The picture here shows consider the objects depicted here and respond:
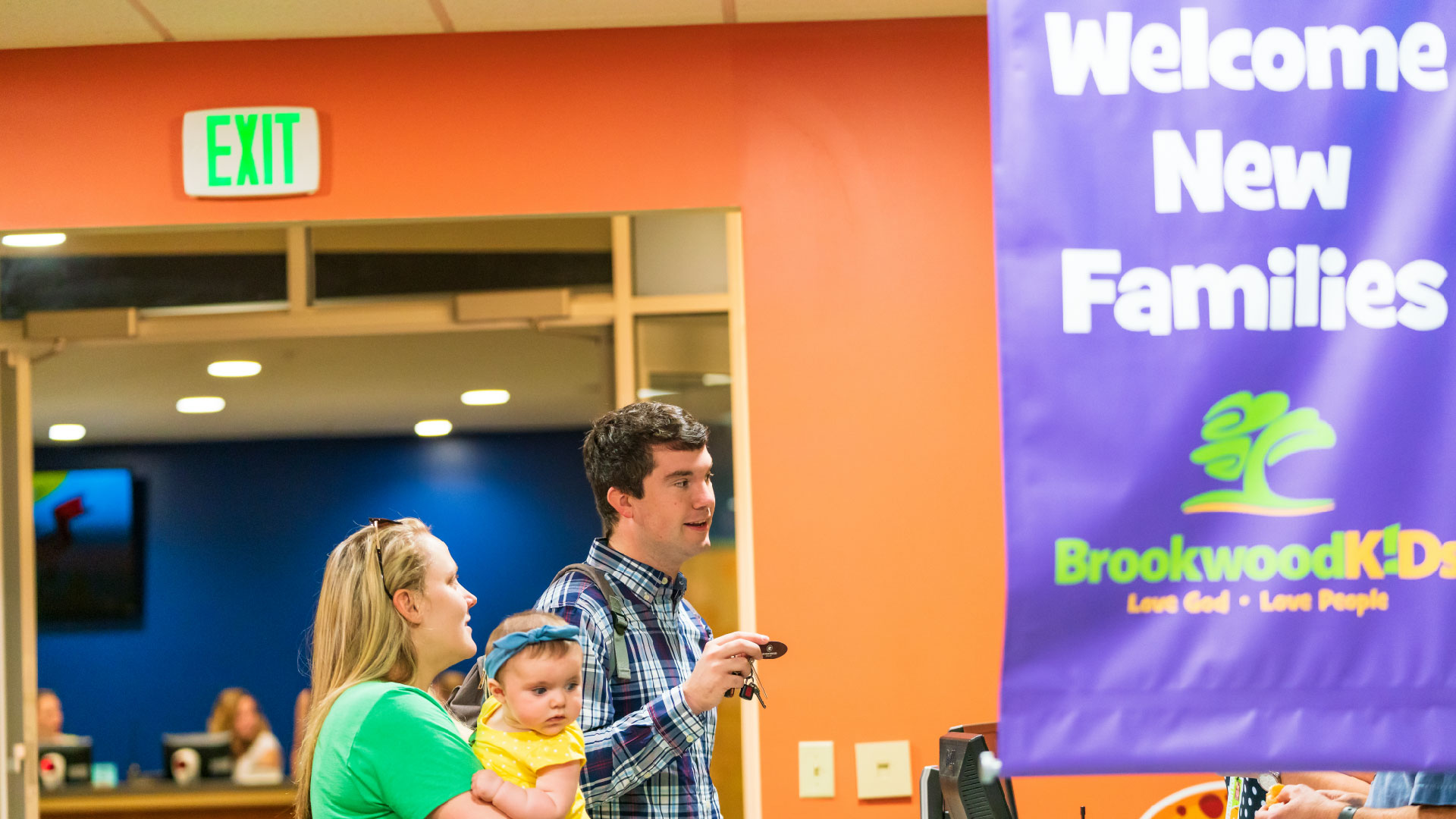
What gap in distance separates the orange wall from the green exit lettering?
62 mm

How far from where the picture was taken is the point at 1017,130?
1242 millimetres

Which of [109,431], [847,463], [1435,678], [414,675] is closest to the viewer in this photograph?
[1435,678]

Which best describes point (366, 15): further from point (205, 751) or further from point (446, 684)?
Result: point (205, 751)

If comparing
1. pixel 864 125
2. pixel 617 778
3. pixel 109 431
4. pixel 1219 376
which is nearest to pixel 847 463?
pixel 864 125

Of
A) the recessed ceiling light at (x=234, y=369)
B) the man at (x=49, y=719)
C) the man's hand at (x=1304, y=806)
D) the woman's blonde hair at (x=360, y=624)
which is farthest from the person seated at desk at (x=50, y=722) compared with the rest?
the man's hand at (x=1304, y=806)

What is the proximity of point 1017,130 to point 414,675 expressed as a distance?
1.20 metres

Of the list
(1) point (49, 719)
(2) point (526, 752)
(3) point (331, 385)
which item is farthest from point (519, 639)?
(1) point (49, 719)

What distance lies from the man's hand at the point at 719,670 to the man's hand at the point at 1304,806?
0.93 m

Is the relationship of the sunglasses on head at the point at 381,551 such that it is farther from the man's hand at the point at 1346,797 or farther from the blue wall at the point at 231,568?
the blue wall at the point at 231,568

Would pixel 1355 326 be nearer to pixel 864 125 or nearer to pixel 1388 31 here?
pixel 1388 31

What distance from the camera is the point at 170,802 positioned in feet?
19.5

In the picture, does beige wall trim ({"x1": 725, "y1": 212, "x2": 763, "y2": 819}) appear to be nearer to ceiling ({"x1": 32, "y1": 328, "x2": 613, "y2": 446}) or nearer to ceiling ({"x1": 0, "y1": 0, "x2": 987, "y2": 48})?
ceiling ({"x1": 0, "y1": 0, "x2": 987, "y2": 48})

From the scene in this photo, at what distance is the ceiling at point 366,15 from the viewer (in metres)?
3.42

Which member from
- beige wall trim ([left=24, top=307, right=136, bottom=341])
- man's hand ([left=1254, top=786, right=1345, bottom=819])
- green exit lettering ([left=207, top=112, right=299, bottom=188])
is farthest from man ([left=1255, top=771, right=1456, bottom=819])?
beige wall trim ([left=24, top=307, right=136, bottom=341])
